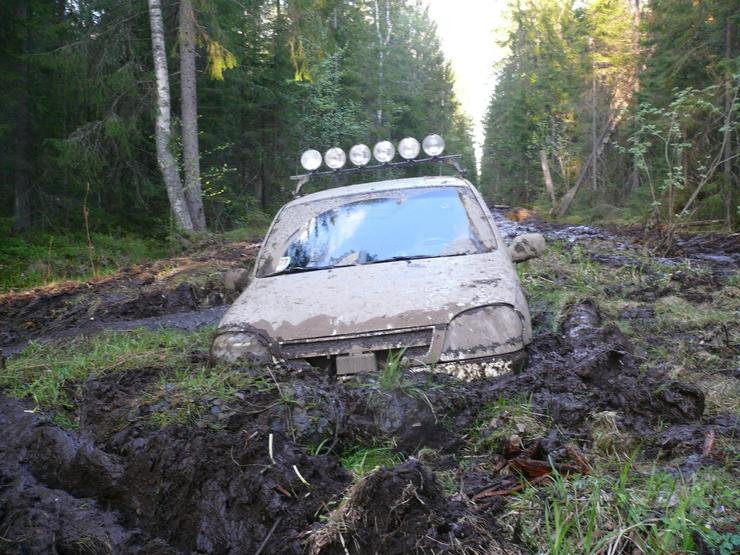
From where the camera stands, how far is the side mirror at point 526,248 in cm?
497

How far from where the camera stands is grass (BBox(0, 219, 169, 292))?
13164 millimetres

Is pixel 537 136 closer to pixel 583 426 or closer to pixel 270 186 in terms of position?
pixel 270 186

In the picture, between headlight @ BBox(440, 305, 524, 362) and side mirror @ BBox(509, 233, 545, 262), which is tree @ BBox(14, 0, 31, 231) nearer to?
side mirror @ BBox(509, 233, 545, 262)

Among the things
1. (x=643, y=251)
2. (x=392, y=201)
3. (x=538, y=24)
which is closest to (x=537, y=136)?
(x=538, y=24)

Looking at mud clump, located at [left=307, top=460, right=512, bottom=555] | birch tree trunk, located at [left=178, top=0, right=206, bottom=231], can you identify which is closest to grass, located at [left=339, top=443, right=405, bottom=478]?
mud clump, located at [left=307, top=460, right=512, bottom=555]

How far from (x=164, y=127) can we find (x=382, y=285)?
45.0 feet

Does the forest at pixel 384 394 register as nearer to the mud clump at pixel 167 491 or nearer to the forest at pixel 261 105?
the mud clump at pixel 167 491

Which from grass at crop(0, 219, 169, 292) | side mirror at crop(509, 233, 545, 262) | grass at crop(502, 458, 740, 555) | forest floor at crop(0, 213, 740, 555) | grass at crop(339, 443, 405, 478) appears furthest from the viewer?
grass at crop(0, 219, 169, 292)

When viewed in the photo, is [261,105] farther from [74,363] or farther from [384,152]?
[74,363]

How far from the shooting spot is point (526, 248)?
16.4 ft

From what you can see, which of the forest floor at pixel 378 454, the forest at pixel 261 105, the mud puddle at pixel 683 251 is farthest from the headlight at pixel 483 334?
the forest at pixel 261 105

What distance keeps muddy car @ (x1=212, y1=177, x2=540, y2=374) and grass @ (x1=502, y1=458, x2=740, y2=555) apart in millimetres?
1309

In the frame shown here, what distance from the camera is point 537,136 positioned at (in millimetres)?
38781

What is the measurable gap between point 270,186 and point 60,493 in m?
28.3
